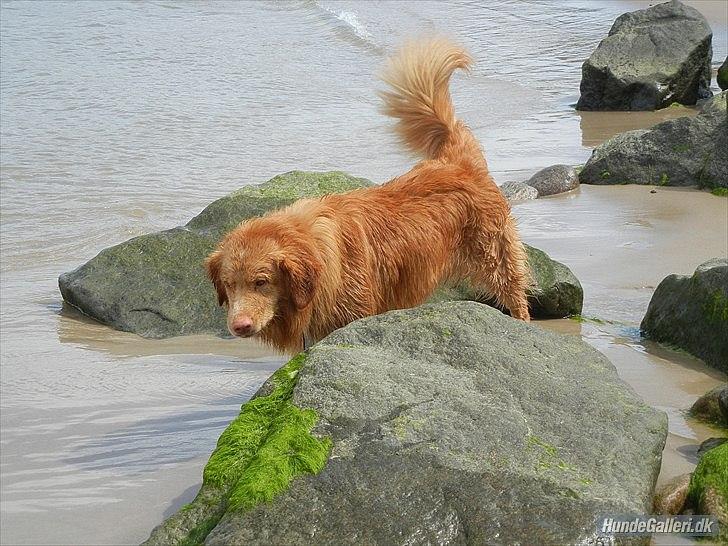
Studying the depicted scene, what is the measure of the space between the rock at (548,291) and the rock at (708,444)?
2528mm

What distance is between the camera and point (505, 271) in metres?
6.73

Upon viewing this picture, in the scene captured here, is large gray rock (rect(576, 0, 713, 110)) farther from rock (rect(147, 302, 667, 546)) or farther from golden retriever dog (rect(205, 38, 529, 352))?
rock (rect(147, 302, 667, 546))

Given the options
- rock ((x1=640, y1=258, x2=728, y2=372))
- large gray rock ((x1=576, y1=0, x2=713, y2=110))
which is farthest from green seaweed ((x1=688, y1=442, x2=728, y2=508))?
large gray rock ((x1=576, y1=0, x2=713, y2=110))

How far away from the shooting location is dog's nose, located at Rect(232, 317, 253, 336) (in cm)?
527

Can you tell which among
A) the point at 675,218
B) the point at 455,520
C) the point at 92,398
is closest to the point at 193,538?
the point at 455,520

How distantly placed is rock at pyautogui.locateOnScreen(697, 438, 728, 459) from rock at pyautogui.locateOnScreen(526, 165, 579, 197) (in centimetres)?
606

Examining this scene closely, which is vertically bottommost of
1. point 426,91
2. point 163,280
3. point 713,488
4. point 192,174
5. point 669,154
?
point 192,174

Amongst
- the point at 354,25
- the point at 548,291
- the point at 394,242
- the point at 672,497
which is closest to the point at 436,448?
the point at 672,497

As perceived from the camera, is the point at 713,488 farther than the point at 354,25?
No

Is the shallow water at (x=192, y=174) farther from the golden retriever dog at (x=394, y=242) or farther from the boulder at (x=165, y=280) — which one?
the golden retriever dog at (x=394, y=242)

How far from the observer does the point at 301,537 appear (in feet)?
11.8

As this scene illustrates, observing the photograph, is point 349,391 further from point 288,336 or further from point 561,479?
point 288,336

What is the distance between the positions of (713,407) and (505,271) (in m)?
1.83

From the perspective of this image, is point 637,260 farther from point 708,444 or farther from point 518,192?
point 708,444
